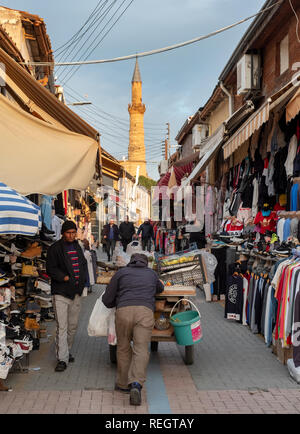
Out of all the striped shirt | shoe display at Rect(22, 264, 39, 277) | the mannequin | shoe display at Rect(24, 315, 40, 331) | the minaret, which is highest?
the minaret

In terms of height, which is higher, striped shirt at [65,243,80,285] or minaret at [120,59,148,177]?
minaret at [120,59,148,177]

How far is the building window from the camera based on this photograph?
11.6 meters

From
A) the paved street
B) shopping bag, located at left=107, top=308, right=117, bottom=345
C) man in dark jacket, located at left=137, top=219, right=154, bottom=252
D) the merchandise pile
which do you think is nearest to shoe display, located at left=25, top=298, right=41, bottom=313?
the merchandise pile

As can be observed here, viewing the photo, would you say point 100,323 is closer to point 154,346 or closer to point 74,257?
point 74,257

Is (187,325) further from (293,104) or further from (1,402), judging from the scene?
(293,104)

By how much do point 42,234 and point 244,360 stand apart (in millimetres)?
4049

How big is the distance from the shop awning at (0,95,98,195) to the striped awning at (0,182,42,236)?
355 millimetres

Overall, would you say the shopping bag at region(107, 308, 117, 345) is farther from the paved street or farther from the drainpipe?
the drainpipe

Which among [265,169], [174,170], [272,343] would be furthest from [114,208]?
[272,343]

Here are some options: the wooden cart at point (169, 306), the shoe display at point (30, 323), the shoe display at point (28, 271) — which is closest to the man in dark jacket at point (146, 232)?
the shoe display at point (28, 271)

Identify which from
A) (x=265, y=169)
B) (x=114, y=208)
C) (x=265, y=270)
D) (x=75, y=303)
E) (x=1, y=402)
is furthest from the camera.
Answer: (x=114, y=208)

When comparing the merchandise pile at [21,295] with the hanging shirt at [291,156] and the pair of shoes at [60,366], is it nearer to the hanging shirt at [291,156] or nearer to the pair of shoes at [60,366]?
the pair of shoes at [60,366]

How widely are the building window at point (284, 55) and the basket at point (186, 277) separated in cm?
678
